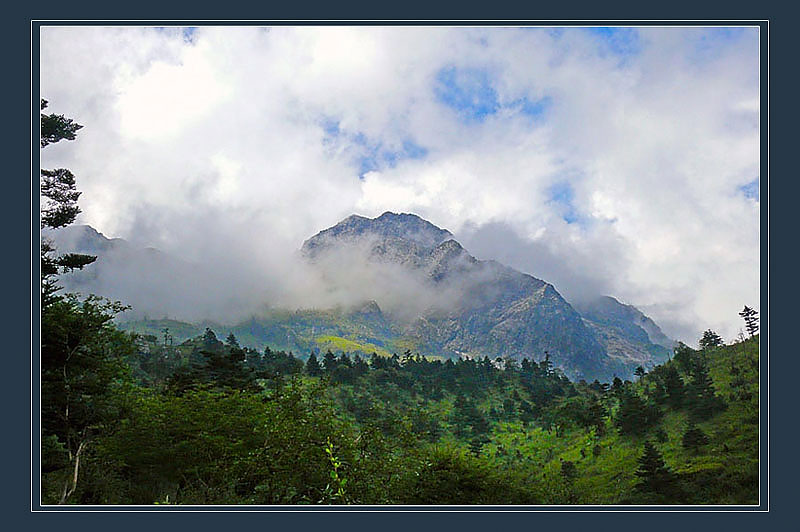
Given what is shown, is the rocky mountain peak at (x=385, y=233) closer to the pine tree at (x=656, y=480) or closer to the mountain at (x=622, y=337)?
the pine tree at (x=656, y=480)

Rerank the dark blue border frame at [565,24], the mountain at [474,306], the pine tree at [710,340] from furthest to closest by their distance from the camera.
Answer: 1. the mountain at [474,306]
2. the pine tree at [710,340]
3. the dark blue border frame at [565,24]

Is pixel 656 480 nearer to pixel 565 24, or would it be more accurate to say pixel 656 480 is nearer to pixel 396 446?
pixel 396 446

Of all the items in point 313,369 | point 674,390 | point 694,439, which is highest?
point 674,390

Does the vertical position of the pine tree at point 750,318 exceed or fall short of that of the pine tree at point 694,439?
it exceeds it

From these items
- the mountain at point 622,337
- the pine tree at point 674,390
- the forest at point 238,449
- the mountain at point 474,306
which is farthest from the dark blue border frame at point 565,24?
the mountain at point 622,337

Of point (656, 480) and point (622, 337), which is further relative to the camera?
point (622, 337)

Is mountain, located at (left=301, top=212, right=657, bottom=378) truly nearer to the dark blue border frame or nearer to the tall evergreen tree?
the tall evergreen tree

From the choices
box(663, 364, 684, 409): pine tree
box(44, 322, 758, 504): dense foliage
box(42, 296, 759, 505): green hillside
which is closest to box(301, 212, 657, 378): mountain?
box(42, 296, 759, 505): green hillside

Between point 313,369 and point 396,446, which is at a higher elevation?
point 396,446

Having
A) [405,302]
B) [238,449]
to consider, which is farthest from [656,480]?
[405,302]

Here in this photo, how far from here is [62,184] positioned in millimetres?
8695

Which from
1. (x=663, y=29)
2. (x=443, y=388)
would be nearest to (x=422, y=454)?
(x=663, y=29)

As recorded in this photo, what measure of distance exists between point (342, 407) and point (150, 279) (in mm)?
13288
